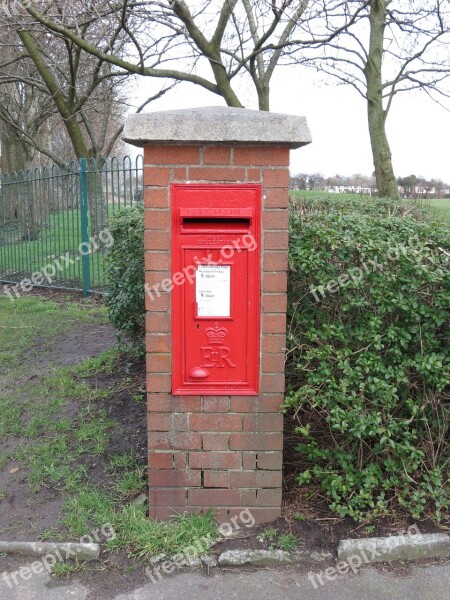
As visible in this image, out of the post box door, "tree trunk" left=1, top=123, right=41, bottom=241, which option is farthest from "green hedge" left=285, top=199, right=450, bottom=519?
"tree trunk" left=1, top=123, right=41, bottom=241

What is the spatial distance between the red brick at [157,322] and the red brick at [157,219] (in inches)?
16.3

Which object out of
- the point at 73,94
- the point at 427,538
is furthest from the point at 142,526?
the point at 73,94

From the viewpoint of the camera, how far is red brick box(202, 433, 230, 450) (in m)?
2.87

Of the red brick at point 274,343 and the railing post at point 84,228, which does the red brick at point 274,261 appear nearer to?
the red brick at point 274,343

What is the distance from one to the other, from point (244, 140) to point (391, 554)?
2.08m

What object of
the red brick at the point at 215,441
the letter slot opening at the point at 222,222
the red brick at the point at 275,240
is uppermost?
the letter slot opening at the point at 222,222

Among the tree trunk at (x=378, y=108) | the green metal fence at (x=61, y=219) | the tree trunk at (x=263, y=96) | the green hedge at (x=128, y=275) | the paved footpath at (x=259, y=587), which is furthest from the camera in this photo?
the tree trunk at (x=263, y=96)

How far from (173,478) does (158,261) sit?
111 cm

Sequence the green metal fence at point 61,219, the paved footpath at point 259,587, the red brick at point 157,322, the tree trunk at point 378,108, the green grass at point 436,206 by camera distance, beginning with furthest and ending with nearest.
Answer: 1. the tree trunk at point 378,108
2. the green metal fence at point 61,219
3. the green grass at point 436,206
4. the red brick at point 157,322
5. the paved footpath at point 259,587

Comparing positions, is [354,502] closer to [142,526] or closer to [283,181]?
[142,526]

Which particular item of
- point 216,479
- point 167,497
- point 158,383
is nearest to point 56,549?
point 167,497

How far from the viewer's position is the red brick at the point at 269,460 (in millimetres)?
2889

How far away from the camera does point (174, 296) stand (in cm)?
272

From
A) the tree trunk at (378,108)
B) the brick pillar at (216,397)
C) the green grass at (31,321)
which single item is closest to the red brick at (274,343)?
the brick pillar at (216,397)
